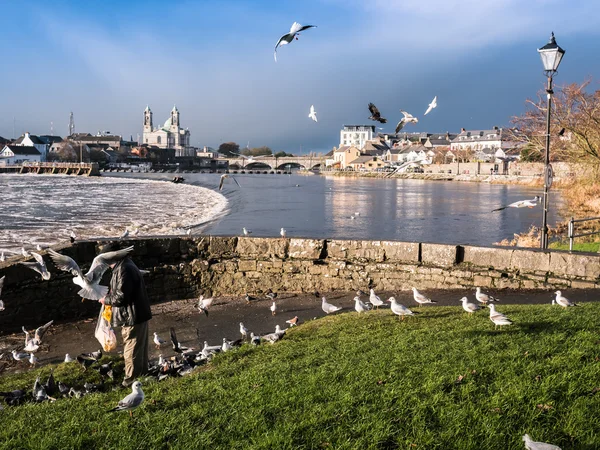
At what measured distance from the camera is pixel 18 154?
16562cm

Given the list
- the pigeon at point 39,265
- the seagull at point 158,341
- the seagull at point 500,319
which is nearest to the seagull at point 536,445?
the seagull at point 500,319

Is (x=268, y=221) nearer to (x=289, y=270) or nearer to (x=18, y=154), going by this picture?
(x=289, y=270)

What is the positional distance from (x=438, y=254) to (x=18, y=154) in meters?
181

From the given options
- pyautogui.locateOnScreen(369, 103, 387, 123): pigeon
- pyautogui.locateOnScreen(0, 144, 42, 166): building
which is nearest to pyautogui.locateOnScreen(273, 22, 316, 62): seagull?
pyautogui.locateOnScreen(369, 103, 387, 123): pigeon

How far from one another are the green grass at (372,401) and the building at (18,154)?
170706mm

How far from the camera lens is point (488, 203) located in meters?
53.7

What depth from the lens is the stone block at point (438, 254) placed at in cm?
1184

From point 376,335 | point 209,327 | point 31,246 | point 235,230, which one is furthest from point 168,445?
point 235,230

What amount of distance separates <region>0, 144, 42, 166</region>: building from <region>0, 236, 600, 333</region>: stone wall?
16344 centimetres

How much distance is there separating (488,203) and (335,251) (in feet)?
148

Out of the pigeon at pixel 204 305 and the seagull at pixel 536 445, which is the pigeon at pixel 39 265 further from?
the seagull at pixel 536 445

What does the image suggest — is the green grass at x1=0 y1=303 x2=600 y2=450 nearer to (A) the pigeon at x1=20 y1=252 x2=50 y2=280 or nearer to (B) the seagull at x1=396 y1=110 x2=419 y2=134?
(A) the pigeon at x1=20 y1=252 x2=50 y2=280

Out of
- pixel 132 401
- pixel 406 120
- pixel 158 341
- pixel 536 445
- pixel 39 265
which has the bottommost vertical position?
pixel 158 341

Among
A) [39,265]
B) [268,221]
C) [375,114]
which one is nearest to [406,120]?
[375,114]
